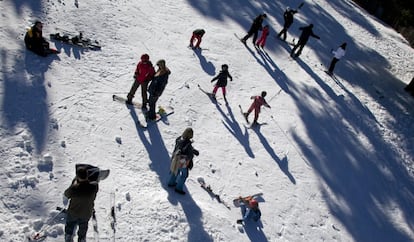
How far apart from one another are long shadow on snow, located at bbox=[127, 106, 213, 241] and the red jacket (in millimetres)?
1033

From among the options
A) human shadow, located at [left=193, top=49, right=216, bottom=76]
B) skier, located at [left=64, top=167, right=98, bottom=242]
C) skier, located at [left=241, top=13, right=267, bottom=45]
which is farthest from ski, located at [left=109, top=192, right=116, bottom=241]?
skier, located at [left=241, top=13, right=267, bottom=45]

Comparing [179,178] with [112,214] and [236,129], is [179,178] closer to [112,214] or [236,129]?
[112,214]

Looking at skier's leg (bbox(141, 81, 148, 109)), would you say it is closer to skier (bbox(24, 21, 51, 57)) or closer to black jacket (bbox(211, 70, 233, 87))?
black jacket (bbox(211, 70, 233, 87))

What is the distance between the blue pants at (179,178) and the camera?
887 centimetres

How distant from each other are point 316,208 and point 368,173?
11.5 ft

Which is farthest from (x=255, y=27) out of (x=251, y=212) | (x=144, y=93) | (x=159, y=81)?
(x=251, y=212)

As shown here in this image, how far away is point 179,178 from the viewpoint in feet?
29.6

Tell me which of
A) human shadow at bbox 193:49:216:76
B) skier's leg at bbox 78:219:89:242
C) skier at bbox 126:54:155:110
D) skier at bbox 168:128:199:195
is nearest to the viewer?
skier's leg at bbox 78:219:89:242

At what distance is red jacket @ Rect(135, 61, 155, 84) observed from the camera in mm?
10727

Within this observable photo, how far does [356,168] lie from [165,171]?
7208 mm

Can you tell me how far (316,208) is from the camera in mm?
11266

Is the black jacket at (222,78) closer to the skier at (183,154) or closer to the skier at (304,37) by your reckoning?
the skier at (183,154)

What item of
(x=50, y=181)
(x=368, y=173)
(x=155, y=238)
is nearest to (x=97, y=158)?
(x=50, y=181)

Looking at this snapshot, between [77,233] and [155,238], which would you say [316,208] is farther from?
[77,233]
